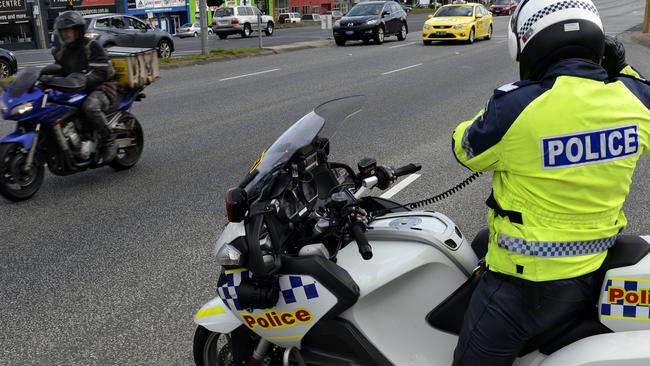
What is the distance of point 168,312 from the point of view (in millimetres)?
4137

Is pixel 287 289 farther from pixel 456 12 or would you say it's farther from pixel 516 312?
pixel 456 12

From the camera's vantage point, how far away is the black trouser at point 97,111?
6891 mm

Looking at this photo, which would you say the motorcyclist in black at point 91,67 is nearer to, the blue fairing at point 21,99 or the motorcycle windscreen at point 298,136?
the blue fairing at point 21,99

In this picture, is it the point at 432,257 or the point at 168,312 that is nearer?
the point at 432,257

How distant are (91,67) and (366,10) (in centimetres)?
2163

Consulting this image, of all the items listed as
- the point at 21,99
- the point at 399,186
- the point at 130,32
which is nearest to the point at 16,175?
the point at 21,99

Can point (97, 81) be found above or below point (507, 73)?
above

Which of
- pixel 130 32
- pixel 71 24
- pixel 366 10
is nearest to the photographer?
pixel 71 24

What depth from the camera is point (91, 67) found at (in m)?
7.07

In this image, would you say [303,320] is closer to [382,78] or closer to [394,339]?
[394,339]

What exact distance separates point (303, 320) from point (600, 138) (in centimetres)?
121

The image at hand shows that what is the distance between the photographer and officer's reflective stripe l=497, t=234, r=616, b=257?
220 centimetres

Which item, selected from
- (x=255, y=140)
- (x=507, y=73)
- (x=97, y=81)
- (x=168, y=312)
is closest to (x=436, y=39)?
(x=507, y=73)

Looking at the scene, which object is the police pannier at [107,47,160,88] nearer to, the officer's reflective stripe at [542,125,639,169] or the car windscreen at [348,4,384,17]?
the officer's reflective stripe at [542,125,639,169]
